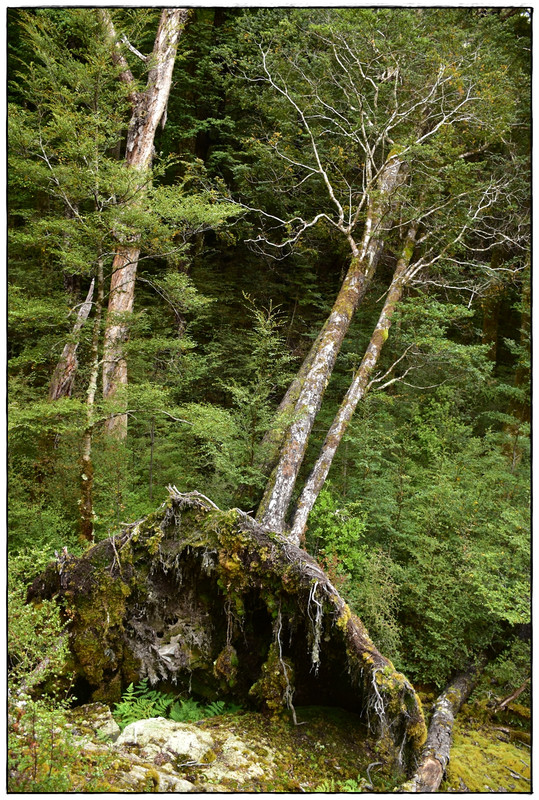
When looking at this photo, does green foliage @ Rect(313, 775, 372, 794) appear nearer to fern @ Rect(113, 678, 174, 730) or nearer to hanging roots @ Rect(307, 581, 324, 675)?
hanging roots @ Rect(307, 581, 324, 675)

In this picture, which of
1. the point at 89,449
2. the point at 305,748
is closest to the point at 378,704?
the point at 305,748

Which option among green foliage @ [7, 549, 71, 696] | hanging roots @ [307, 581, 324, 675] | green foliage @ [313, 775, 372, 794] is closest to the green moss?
hanging roots @ [307, 581, 324, 675]

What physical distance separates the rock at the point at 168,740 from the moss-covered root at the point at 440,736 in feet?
6.06

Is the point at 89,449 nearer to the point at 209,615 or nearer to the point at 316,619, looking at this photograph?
the point at 209,615

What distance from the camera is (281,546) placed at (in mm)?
4621

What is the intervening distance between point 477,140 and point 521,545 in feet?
34.1

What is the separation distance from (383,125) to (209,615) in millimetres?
10517

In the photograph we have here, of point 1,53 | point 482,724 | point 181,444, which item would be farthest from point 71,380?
point 482,724

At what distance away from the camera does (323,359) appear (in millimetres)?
9000

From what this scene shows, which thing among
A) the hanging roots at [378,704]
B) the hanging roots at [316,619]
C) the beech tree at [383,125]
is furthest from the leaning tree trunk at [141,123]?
the hanging roots at [378,704]

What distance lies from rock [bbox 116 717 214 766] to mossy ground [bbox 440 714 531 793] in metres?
2.45

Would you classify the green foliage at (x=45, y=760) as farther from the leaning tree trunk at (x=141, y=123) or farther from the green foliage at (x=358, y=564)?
the leaning tree trunk at (x=141, y=123)

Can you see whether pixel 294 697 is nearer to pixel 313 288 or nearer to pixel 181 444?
pixel 181 444

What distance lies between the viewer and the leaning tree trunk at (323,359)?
7.38 m
